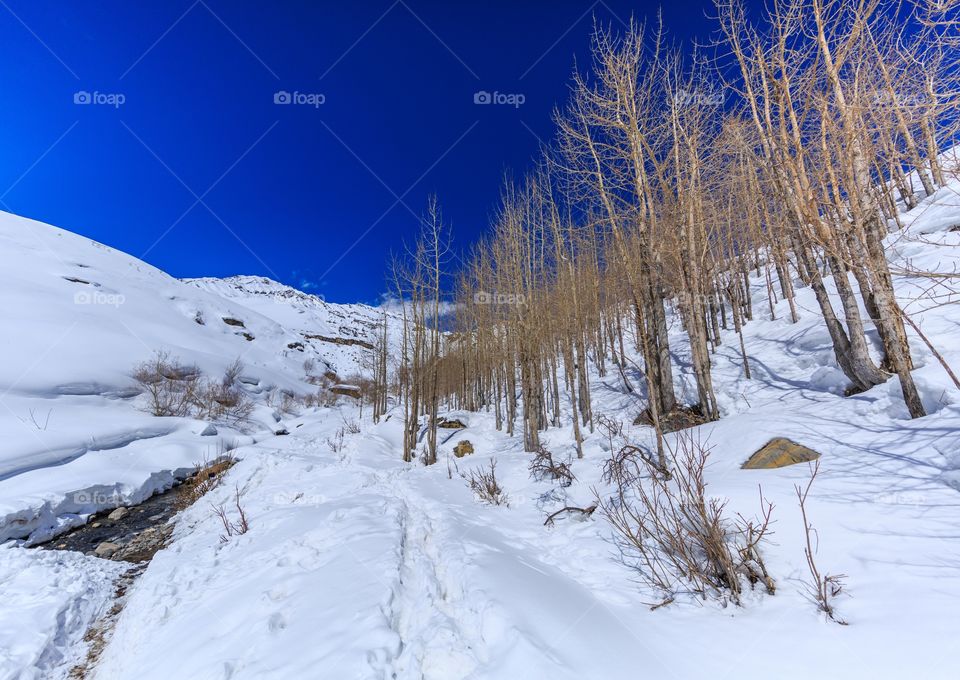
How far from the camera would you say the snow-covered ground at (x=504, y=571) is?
2574 mm

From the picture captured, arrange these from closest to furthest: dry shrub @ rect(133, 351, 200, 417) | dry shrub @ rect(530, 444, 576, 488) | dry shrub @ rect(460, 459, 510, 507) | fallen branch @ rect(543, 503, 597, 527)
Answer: fallen branch @ rect(543, 503, 597, 527), dry shrub @ rect(460, 459, 510, 507), dry shrub @ rect(530, 444, 576, 488), dry shrub @ rect(133, 351, 200, 417)

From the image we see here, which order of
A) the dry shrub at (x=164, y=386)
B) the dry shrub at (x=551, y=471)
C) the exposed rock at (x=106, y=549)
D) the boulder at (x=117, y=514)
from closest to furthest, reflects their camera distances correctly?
the exposed rock at (x=106, y=549), the dry shrub at (x=551, y=471), the boulder at (x=117, y=514), the dry shrub at (x=164, y=386)

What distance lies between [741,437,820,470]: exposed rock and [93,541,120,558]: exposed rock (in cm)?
1146

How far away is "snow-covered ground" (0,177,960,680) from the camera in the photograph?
8.45 ft

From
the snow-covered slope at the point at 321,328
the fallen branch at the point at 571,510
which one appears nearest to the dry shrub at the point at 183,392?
the snow-covered slope at the point at 321,328

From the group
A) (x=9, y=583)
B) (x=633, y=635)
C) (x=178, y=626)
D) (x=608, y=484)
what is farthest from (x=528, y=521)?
(x=9, y=583)

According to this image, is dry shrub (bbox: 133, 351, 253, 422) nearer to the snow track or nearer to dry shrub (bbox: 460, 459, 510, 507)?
dry shrub (bbox: 460, 459, 510, 507)

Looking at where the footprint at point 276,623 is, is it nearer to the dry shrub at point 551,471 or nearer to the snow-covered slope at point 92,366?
the dry shrub at point 551,471

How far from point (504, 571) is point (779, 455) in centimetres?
427

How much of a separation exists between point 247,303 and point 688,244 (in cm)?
10990

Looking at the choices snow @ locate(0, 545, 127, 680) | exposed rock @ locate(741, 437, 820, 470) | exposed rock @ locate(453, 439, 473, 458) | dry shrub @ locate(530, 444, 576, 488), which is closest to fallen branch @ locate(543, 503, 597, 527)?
dry shrub @ locate(530, 444, 576, 488)

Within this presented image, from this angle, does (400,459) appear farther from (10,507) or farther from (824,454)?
(824,454)

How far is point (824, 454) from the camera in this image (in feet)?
15.9

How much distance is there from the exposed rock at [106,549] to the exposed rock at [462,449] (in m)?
9.19
